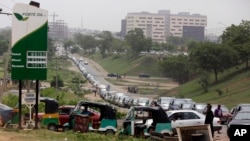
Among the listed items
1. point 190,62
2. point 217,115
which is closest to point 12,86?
point 190,62

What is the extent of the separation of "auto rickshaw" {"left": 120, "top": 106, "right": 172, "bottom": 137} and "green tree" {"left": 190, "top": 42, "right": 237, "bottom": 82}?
51.5m

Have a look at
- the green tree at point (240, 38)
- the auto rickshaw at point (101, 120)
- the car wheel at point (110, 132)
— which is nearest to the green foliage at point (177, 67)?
the green tree at point (240, 38)

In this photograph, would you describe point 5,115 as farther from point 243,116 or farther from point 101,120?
point 243,116

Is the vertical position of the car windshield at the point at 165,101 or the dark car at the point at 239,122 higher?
the dark car at the point at 239,122

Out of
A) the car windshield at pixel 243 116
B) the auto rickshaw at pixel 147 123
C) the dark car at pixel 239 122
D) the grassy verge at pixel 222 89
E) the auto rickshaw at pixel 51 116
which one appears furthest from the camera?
the grassy verge at pixel 222 89

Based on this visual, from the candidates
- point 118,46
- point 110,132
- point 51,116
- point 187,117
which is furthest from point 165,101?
point 118,46

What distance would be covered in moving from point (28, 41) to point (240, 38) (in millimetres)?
61762

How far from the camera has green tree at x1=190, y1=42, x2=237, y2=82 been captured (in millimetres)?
74062

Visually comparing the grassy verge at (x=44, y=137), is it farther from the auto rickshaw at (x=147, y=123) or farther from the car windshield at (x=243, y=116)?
the car windshield at (x=243, y=116)

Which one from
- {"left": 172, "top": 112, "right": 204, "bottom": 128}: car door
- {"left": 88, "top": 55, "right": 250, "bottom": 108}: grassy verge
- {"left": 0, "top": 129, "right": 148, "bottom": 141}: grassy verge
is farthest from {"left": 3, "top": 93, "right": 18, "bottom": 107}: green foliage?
{"left": 0, "top": 129, "right": 148, "bottom": 141}: grassy verge

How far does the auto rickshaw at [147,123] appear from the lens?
897 inches

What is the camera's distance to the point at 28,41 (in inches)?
883

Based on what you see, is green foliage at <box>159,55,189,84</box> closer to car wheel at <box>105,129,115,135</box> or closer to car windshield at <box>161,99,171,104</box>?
car windshield at <box>161,99,171,104</box>

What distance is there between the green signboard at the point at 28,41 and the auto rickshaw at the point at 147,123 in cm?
397
